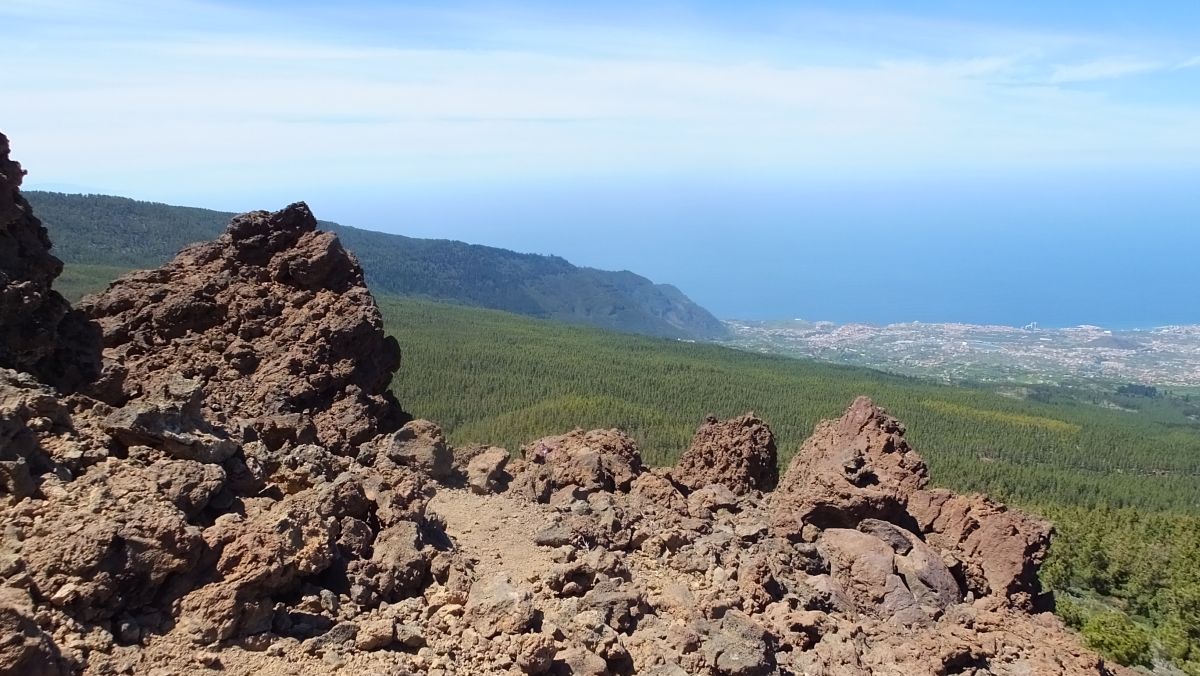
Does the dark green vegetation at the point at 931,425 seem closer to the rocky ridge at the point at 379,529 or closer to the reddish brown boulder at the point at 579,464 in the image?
the rocky ridge at the point at 379,529

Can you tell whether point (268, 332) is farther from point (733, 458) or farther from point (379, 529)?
point (733, 458)

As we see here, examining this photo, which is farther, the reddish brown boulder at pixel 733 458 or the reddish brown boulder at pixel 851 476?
the reddish brown boulder at pixel 733 458

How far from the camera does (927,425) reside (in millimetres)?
100188

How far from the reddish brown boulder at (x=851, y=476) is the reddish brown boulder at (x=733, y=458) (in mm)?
1273

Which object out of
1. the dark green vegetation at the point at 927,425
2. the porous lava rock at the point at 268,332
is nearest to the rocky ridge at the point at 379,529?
the porous lava rock at the point at 268,332

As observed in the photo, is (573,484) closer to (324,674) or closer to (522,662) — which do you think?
(522,662)

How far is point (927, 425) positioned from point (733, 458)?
82.8m

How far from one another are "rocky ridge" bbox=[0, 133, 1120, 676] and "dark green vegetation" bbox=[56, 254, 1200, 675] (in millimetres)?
15801

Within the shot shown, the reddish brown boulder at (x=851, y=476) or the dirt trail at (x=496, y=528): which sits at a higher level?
the reddish brown boulder at (x=851, y=476)

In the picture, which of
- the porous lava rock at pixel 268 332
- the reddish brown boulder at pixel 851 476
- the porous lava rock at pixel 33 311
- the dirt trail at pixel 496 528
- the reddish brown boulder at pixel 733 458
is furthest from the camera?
the reddish brown boulder at pixel 733 458

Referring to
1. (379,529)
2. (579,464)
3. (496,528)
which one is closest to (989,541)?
(579,464)

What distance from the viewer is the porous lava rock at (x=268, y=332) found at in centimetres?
2008

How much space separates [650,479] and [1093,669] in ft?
38.4

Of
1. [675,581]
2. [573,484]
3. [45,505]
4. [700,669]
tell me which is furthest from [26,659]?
[573,484]
